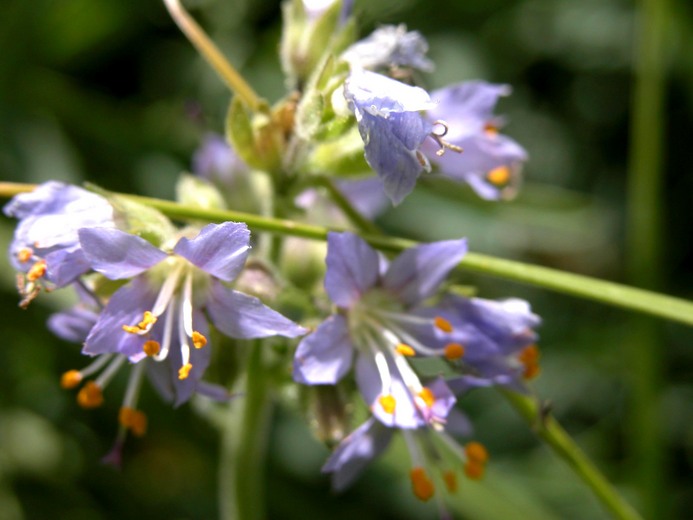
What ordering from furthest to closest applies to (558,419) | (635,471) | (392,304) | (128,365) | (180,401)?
(558,419) < (128,365) < (635,471) < (392,304) < (180,401)

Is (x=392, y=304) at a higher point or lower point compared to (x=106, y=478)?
higher

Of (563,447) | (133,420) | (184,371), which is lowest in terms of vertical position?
(563,447)

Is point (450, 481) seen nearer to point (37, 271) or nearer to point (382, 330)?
point (382, 330)

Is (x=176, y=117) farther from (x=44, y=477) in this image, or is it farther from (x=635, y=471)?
(x=635, y=471)

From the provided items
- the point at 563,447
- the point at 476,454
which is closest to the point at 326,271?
the point at 476,454

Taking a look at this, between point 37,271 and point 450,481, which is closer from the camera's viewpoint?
point 37,271

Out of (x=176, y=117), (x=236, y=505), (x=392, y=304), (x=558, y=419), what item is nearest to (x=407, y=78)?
(x=392, y=304)

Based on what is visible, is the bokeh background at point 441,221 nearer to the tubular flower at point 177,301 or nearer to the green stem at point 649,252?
the green stem at point 649,252
